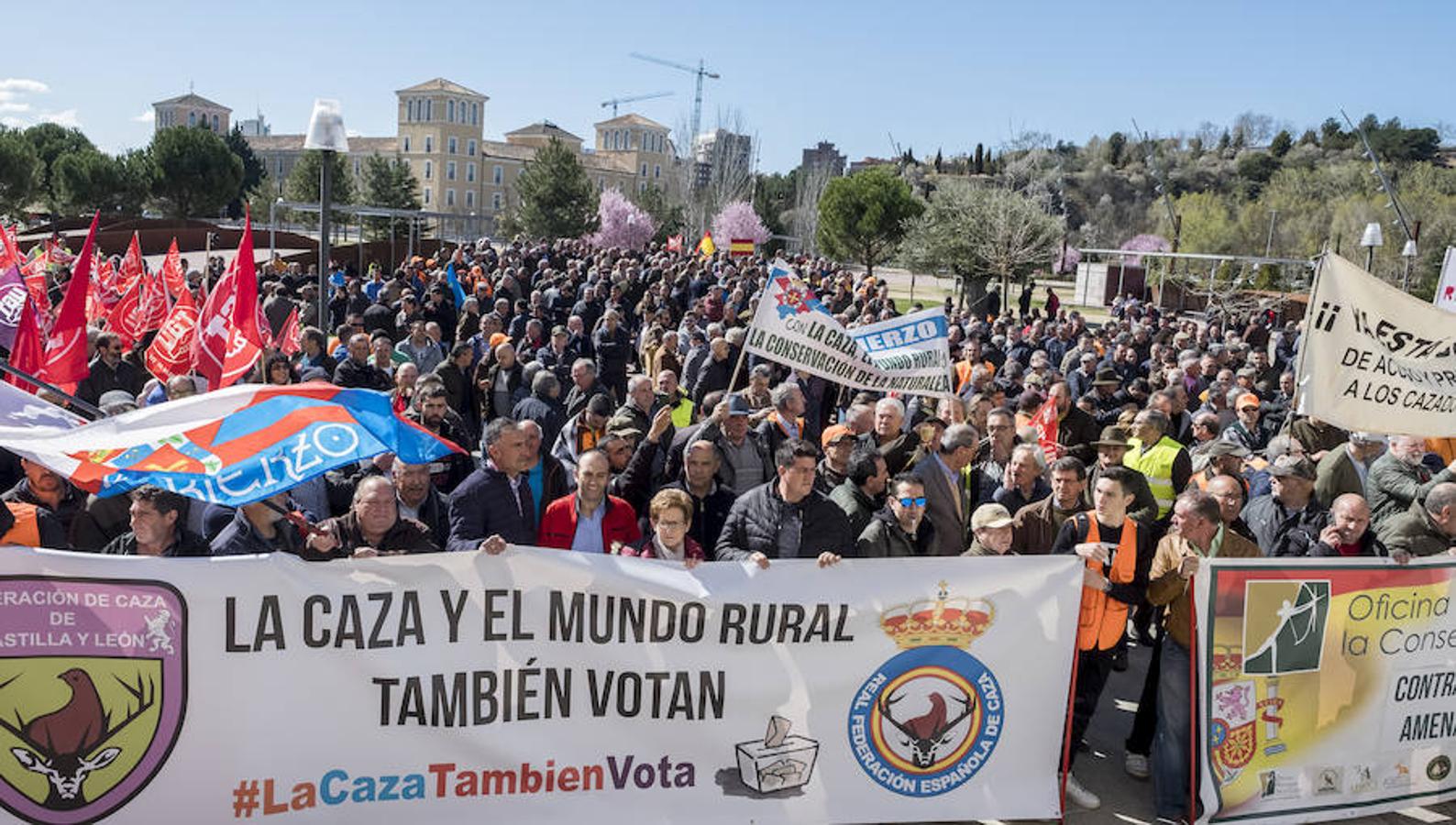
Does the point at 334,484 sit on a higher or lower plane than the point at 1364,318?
lower

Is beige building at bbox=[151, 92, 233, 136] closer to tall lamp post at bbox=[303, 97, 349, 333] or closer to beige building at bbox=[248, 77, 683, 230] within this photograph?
beige building at bbox=[248, 77, 683, 230]

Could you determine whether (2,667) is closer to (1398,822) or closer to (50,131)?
(1398,822)

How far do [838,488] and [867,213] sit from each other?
139 ft

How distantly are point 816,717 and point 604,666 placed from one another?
94cm

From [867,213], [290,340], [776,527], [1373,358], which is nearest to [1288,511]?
[1373,358]

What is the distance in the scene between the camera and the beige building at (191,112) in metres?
143

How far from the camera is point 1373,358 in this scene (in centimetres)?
605

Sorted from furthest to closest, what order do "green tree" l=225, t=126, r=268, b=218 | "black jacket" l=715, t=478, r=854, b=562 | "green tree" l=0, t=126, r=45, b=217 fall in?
"green tree" l=225, t=126, r=268, b=218
"green tree" l=0, t=126, r=45, b=217
"black jacket" l=715, t=478, r=854, b=562

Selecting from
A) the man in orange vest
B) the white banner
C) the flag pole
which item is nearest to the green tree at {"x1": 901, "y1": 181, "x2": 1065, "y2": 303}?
the white banner

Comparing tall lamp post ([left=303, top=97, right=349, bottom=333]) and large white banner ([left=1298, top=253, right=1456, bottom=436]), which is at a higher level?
tall lamp post ([left=303, top=97, right=349, bottom=333])

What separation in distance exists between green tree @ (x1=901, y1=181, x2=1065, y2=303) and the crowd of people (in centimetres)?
2545

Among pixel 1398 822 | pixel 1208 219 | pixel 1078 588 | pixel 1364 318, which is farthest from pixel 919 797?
pixel 1208 219

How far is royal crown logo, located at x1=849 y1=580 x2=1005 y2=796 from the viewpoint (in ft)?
16.1

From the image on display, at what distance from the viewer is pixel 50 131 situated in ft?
264
